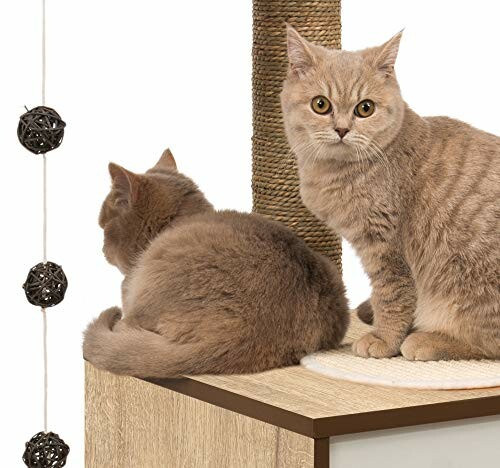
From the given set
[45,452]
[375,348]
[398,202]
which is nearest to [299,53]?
[398,202]

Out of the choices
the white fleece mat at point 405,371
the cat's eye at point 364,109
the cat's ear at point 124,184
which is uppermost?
the cat's eye at point 364,109

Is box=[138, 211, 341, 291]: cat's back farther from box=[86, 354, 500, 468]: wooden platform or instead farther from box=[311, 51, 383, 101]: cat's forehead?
box=[311, 51, 383, 101]: cat's forehead

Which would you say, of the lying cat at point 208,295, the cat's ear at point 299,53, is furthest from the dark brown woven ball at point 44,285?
the cat's ear at point 299,53

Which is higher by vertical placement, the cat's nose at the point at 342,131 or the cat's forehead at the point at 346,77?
the cat's forehead at the point at 346,77

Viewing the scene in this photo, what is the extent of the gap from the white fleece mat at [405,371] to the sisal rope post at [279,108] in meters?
0.42

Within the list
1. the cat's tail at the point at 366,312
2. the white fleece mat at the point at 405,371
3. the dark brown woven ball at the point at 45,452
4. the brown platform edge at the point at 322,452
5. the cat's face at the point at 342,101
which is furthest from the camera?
the cat's tail at the point at 366,312

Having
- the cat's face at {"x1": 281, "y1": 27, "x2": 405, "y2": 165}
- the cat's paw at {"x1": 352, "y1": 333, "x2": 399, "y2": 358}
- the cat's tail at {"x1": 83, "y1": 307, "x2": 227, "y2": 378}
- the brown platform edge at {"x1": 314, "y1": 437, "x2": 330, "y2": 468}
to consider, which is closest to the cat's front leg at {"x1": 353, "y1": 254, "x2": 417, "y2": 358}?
the cat's paw at {"x1": 352, "y1": 333, "x2": 399, "y2": 358}

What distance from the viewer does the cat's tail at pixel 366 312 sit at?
9.52 feet

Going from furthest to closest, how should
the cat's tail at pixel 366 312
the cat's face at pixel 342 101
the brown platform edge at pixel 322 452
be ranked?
the cat's tail at pixel 366 312, the cat's face at pixel 342 101, the brown platform edge at pixel 322 452

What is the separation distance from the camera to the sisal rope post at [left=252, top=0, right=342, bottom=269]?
2936 millimetres

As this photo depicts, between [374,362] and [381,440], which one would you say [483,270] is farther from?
[381,440]

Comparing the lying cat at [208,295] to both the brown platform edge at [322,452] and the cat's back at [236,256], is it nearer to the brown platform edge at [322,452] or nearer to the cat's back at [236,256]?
the cat's back at [236,256]

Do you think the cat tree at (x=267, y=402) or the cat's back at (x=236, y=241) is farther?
the cat's back at (x=236, y=241)

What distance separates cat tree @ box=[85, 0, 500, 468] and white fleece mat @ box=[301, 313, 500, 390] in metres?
0.03
